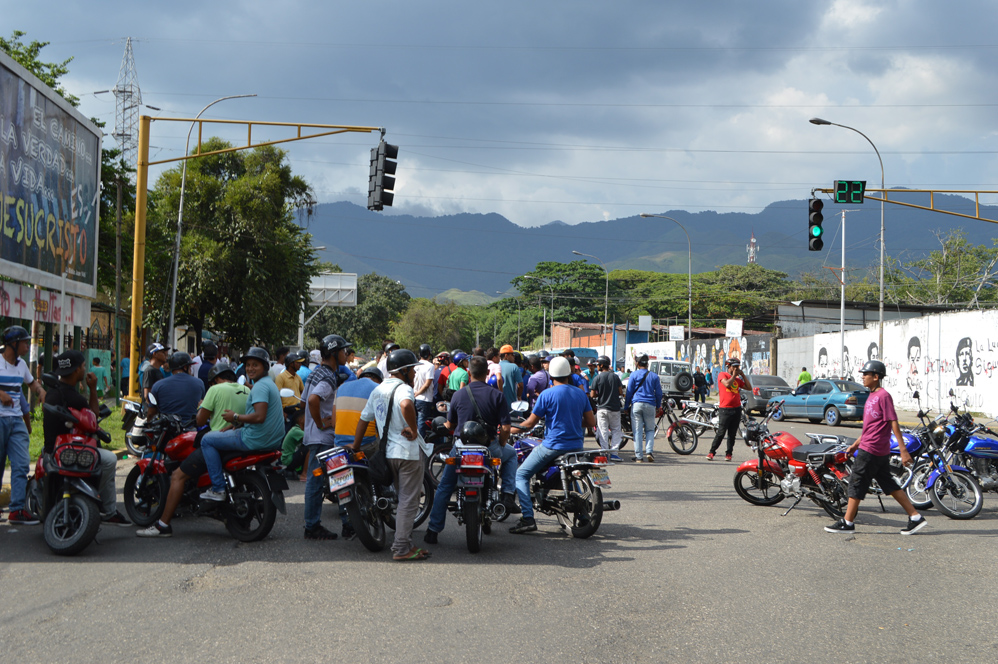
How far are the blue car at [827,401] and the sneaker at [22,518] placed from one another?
67.6 ft

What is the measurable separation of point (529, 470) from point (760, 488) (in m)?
3.46

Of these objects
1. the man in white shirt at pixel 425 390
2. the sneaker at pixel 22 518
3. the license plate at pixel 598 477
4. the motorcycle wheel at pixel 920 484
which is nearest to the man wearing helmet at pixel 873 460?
the motorcycle wheel at pixel 920 484

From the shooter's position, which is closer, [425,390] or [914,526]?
[914,526]

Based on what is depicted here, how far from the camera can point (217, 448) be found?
25.5 ft

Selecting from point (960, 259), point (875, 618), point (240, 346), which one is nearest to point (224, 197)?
point (240, 346)

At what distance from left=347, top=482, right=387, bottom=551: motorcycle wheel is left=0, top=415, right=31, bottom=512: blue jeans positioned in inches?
122

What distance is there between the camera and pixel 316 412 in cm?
832

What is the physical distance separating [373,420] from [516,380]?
5.73 metres

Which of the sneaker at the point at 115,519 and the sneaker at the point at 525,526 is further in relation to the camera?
the sneaker at the point at 525,526

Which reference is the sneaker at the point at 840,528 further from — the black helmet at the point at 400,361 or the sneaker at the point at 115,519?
the sneaker at the point at 115,519

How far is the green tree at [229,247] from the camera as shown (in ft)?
121

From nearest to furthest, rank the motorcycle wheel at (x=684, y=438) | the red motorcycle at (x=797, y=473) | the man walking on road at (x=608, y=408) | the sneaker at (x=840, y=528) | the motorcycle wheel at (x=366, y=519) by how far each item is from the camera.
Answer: the motorcycle wheel at (x=366, y=519)
the sneaker at (x=840, y=528)
the red motorcycle at (x=797, y=473)
the man walking on road at (x=608, y=408)
the motorcycle wheel at (x=684, y=438)

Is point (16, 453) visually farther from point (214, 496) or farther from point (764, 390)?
point (764, 390)

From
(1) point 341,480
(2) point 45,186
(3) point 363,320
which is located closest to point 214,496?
(1) point 341,480
